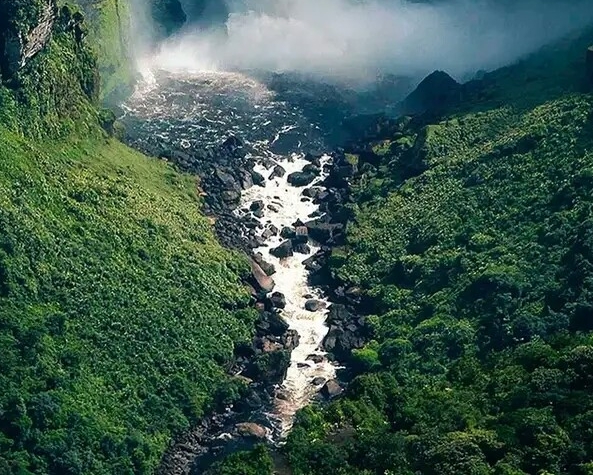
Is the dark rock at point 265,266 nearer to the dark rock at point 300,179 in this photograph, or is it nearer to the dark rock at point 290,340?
the dark rock at point 290,340

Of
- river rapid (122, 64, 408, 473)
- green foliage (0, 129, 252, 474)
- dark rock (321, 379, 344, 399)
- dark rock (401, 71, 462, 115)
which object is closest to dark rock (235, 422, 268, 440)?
river rapid (122, 64, 408, 473)

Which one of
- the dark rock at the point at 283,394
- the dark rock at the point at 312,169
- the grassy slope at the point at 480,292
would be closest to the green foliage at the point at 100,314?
the dark rock at the point at 283,394

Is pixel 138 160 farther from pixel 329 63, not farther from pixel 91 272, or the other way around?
pixel 329 63

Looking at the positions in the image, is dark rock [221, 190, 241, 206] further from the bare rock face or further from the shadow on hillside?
the shadow on hillside

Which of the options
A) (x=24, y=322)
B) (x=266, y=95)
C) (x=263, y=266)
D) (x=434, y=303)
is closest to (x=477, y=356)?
(x=434, y=303)

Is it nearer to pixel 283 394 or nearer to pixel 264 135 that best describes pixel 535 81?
pixel 264 135

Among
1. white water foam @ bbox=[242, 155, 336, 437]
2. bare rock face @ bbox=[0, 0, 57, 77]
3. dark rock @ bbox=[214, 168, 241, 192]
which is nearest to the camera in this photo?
white water foam @ bbox=[242, 155, 336, 437]
